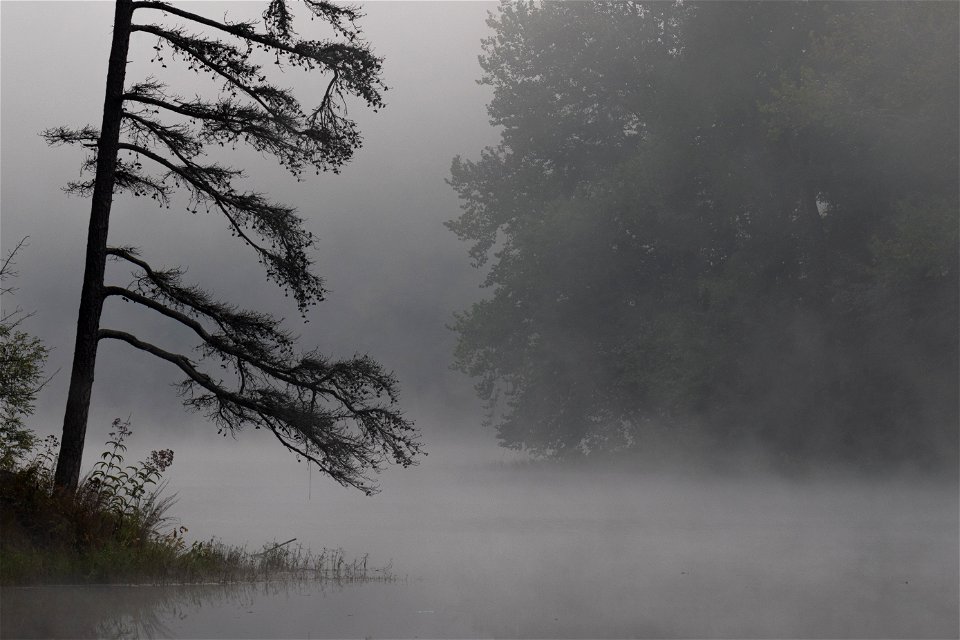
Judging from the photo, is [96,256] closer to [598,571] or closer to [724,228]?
[598,571]

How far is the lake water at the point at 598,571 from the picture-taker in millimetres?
10469

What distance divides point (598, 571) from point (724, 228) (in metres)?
23.6

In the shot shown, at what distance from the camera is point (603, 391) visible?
139 feet

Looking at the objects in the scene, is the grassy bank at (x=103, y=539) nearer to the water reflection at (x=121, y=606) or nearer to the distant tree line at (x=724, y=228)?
the water reflection at (x=121, y=606)

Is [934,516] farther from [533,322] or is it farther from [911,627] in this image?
[533,322]

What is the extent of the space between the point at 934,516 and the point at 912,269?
23.4 feet

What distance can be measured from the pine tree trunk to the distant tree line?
22158mm

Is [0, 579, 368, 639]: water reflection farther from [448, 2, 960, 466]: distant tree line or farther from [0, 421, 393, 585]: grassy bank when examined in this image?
[448, 2, 960, 466]: distant tree line

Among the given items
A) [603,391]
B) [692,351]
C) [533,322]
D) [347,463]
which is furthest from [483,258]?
[347,463]

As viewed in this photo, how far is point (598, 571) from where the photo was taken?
1731 cm

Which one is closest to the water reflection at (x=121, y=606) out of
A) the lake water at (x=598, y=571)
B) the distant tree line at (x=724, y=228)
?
the lake water at (x=598, y=571)

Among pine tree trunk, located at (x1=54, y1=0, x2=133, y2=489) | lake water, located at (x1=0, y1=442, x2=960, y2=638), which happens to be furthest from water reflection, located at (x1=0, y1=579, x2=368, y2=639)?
pine tree trunk, located at (x1=54, y1=0, x2=133, y2=489)

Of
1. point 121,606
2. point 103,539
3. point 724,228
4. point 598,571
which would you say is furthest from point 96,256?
point 724,228

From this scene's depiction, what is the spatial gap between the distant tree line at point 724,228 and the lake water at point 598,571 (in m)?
3.35
